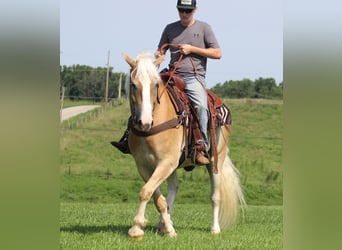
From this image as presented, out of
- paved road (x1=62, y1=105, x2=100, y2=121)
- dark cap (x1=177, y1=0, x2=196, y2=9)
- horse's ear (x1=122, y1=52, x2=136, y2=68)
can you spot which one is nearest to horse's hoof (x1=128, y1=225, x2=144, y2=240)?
horse's ear (x1=122, y1=52, x2=136, y2=68)

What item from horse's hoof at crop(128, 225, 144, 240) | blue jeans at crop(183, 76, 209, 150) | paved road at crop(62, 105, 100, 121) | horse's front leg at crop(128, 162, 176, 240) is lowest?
horse's hoof at crop(128, 225, 144, 240)

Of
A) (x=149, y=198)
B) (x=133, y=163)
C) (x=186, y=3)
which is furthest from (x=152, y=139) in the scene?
(x=133, y=163)

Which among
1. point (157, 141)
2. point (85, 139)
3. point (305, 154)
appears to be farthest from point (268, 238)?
point (85, 139)

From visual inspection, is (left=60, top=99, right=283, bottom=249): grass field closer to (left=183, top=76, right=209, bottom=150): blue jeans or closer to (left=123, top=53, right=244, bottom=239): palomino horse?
(left=123, top=53, right=244, bottom=239): palomino horse

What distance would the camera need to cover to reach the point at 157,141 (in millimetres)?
7023

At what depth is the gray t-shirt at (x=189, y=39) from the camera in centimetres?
782

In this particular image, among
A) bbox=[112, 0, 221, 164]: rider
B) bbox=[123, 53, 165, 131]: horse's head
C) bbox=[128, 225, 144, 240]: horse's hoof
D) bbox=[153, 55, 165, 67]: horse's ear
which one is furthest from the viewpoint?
bbox=[112, 0, 221, 164]: rider

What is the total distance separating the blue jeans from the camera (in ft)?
25.7

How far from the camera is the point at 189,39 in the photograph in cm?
781

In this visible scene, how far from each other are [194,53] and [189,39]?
0.73 feet

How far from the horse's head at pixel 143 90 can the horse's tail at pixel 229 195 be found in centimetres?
279

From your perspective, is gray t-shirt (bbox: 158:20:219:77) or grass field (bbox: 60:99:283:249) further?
gray t-shirt (bbox: 158:20:219:77)

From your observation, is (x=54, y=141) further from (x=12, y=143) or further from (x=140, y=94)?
(x=140, y=94)

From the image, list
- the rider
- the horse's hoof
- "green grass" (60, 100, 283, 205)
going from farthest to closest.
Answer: "green grass" (60, 100, 283, 205) → the rider → the horse's hoof
